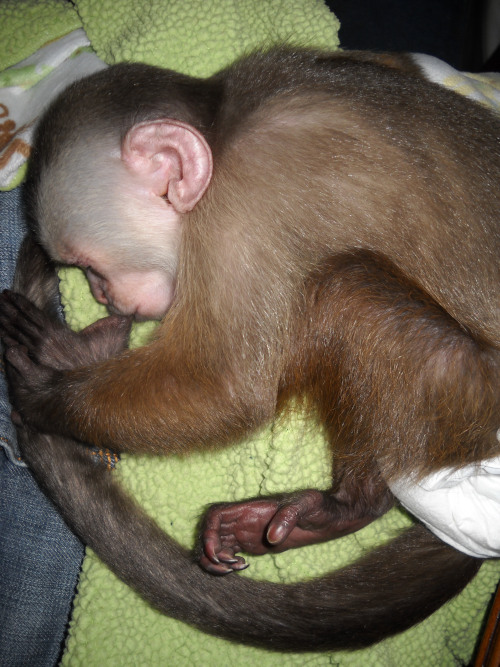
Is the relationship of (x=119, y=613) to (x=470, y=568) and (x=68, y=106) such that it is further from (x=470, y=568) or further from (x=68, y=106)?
(x=68, y=106)

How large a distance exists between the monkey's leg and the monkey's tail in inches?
3.8

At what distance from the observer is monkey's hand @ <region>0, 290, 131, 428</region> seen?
1721mm

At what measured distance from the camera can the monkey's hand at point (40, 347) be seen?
1.72 m

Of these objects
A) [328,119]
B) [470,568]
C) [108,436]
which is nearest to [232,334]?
[108,436]

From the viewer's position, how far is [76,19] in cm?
229

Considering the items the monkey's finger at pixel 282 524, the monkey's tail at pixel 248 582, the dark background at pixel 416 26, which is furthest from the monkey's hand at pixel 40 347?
the dark background at pixel 416 26

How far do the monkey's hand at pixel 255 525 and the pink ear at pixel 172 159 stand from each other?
2.70 ft

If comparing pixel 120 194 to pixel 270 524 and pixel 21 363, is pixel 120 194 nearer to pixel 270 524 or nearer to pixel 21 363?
pixel 21 363

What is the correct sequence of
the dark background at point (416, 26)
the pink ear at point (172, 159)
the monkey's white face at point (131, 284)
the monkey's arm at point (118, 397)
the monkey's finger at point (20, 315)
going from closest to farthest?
the pink ear at point (172, 159), the monkey's arm at point (118, 397), the monkey's white face at point (131, 284), the monkey's finger at point (20, 315), the dark background at point (416, 26)

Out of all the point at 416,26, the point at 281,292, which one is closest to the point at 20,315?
the point at 281,292

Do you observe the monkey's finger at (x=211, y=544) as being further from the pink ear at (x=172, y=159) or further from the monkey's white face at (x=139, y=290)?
the pink ear at (x=172, y=159)

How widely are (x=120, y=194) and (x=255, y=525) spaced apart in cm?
96

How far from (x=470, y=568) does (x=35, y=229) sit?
1659mm

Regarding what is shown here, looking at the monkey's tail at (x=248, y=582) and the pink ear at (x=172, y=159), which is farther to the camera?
the monkey's tail at (x=248, y=582)
